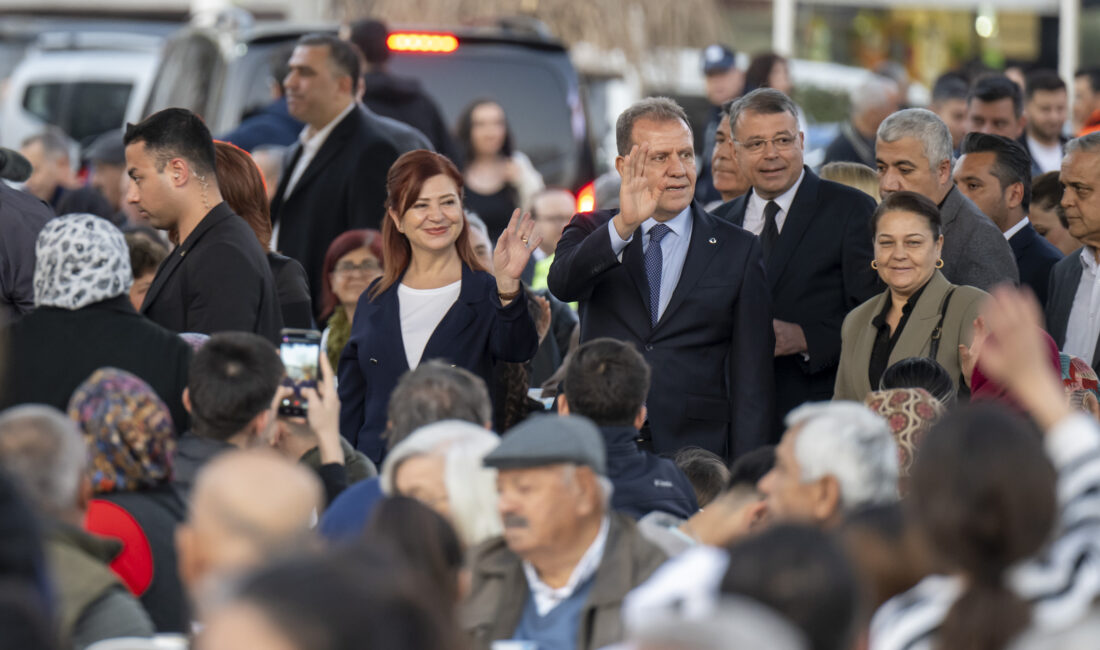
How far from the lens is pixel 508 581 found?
14.3 ft

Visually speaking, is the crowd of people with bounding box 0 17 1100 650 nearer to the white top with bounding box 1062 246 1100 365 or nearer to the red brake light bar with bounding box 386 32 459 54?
the white top with bounding box 1062 246 1100 365

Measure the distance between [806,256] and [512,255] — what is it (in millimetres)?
1432

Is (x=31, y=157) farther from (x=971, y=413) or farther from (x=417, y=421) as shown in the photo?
(x=971, y=413)

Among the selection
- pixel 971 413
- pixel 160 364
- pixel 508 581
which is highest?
pixel 971 413

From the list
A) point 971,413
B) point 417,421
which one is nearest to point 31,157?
point 417,421

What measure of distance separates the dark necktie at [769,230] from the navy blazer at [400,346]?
4.14ft

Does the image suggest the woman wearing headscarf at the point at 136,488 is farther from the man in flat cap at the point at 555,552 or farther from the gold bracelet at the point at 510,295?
the gold bracelet at the point at 510,295

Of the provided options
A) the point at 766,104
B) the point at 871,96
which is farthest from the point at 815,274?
the point at 871,96

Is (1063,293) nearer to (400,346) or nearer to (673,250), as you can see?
(673,250)

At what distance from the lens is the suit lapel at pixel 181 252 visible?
6.24 m

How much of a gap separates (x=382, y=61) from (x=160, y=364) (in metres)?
4.78

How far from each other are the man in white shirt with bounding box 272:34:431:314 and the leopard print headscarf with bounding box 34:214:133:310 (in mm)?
2939

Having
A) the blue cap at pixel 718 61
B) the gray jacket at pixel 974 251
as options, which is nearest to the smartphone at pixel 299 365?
the gray jacket at pixel 974 251

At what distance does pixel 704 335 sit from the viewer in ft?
20.9
